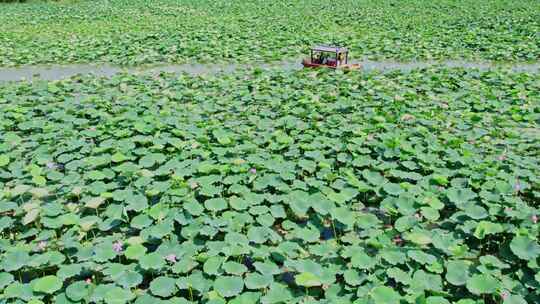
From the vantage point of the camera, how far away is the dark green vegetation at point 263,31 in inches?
358

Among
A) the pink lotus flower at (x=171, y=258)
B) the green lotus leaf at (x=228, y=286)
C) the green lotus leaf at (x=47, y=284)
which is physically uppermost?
the green lotus leaf at (x=47, y=284)

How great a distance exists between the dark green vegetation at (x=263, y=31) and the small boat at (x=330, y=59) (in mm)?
1180

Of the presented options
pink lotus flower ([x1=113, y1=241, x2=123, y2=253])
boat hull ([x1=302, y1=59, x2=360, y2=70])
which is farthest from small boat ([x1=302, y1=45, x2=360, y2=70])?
pink lotus flower ([x1=113, y1=241, x2=123, y2=253])

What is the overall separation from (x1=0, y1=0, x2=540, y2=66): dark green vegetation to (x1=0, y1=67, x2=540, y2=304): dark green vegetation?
3559 millimetres

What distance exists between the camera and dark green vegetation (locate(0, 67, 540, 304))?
2.48m

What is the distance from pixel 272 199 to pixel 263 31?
28.9ft

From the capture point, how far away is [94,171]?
147 inches

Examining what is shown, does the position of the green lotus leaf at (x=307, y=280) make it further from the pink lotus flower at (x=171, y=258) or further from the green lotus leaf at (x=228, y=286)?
the pink lotus flower at (x=171, y=258)

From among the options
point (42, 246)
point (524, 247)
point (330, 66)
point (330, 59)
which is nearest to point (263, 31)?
point (330, 59)

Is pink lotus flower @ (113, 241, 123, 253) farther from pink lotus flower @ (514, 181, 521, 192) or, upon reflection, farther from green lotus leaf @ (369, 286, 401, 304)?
pink lotus flower @ (514, 181, 521, 192)

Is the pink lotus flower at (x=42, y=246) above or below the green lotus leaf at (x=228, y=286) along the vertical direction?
below

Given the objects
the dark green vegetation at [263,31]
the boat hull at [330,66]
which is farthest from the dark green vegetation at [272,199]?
the dark green vegetation at [263,31]

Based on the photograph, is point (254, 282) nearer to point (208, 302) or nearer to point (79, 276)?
point (208, 302)

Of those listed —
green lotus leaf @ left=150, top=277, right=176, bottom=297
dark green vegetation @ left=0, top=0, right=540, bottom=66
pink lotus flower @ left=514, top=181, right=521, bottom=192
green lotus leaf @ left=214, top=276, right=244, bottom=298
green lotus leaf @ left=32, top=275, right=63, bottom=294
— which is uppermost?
green lotus leaf @ left=32, top=275, right=63, bottom=294
